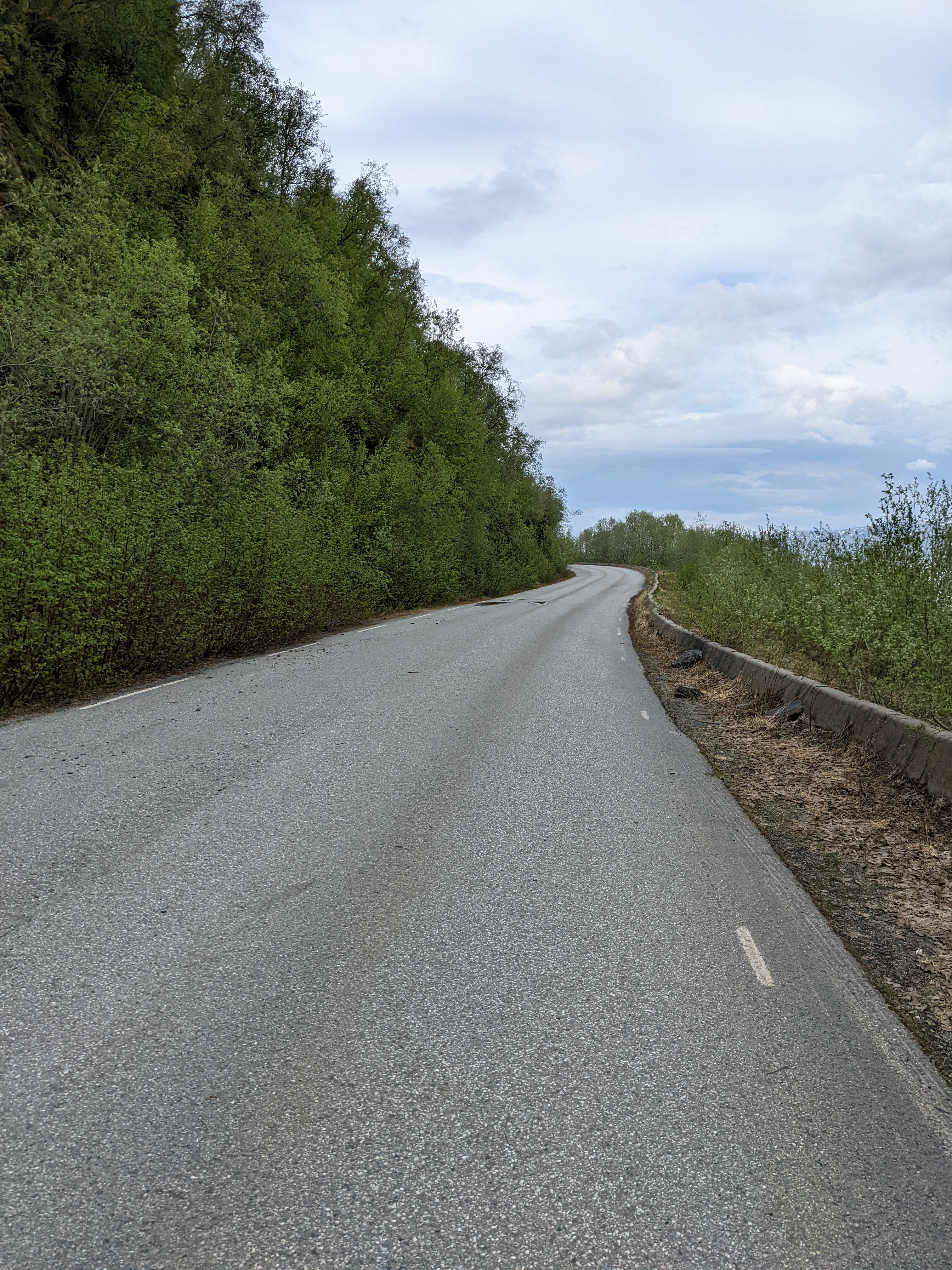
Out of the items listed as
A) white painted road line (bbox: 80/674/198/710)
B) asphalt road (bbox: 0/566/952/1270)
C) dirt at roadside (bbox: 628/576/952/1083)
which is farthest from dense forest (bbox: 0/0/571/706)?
dirt at roadside (bbox: 628/576/952/1083)

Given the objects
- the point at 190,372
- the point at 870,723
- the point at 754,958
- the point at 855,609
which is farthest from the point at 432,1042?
the point at 190,372

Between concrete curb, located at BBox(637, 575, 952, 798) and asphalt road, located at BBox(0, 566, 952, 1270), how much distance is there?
4.89 feet

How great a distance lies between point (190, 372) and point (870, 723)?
15.1 meters

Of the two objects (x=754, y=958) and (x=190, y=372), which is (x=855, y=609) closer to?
(x=754, y=958)

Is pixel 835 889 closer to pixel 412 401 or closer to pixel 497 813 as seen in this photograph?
pixel 497 813

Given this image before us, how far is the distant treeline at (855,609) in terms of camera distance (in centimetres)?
799

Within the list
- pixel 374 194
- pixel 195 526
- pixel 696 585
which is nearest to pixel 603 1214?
pixel 195 526

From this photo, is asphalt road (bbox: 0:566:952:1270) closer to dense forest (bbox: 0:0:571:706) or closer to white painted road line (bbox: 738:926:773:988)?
white painted road line (bbox: 738:926:773:988)

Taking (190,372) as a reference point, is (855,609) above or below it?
below

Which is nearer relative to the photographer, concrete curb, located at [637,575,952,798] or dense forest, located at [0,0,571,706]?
concrete curb, located at [637,575,952,798]

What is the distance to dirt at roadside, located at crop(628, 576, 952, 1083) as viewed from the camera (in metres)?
4.03

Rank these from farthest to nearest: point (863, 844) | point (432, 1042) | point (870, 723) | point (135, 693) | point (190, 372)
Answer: point (190, 372)
point (135, 693)
point (870, 723)
point (863, 844)
point (432, 1042)

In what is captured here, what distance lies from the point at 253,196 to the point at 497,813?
29510mm

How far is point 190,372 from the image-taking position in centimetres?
1731
